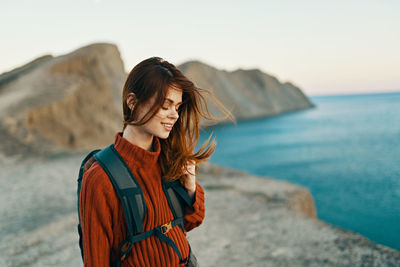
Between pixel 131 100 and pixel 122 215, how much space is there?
0.61 metres

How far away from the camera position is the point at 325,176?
1981 cm

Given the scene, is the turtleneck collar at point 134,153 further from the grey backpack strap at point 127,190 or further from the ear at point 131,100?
the ear at point 131,100

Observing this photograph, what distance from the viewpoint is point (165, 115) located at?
1.70 m

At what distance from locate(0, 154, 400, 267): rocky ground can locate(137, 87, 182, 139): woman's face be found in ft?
14.9

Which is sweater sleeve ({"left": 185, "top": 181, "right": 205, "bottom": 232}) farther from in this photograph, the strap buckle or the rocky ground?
the rocky ground

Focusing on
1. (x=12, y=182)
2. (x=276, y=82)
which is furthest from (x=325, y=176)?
(x=276, y=82)

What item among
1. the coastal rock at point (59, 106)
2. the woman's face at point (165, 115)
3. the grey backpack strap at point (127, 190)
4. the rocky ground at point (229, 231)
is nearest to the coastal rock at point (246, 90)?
the coastal rock at point (59, 106)

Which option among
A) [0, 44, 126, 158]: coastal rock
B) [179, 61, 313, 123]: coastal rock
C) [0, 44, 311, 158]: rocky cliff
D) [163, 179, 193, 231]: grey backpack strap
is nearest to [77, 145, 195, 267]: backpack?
[163, 179, 193, 231]: grey backpack strap

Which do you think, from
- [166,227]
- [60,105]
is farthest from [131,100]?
[60,105]

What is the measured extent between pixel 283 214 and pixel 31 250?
573 cm

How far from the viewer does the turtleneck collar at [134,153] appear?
169 centimetres

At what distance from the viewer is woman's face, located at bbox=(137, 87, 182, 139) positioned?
1.69 m

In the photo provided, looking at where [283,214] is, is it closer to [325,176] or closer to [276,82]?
[325,176]

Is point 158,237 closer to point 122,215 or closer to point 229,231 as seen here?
point 122,215
